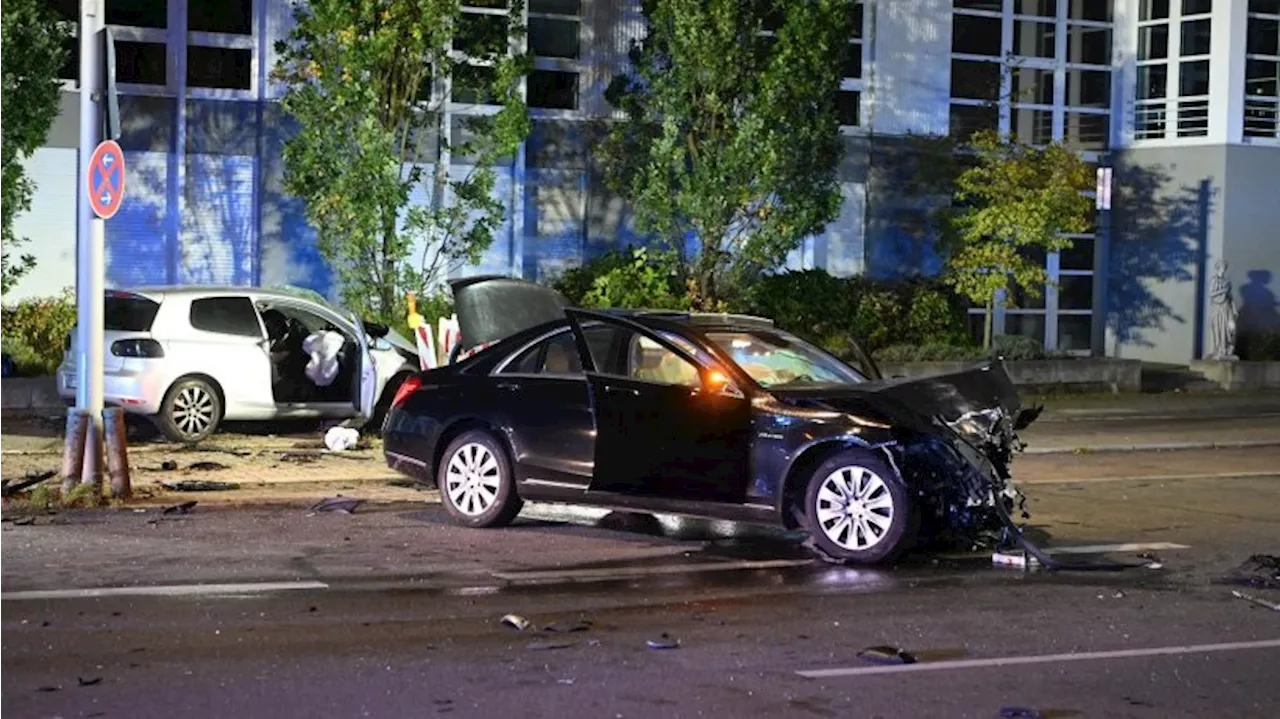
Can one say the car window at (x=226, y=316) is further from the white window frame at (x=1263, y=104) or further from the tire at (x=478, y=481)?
the white window frame at (x=1263, y=104)

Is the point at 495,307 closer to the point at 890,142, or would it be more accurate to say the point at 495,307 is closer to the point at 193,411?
the point at 193,411

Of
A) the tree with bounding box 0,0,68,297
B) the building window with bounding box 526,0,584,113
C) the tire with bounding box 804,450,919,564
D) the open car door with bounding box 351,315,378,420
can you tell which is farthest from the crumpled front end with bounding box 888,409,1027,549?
the building window with bounding box 526,0,584,113

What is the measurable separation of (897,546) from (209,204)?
55.9 feet

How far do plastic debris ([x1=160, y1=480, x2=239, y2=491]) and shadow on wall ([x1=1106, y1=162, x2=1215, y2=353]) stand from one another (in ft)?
70.0

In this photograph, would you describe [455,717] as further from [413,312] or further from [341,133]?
[341,133]

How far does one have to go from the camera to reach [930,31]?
30.4 m

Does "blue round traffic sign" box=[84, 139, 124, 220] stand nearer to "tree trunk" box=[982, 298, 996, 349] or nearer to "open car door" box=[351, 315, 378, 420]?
"open car door" box=[351, 315, 378, 420]

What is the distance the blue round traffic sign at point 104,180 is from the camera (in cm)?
1350

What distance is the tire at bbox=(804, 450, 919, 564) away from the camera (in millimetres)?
10852

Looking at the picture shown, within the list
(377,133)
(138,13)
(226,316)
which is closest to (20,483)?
(226,316)

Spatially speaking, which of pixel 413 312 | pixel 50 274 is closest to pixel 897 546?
pixel 413 312

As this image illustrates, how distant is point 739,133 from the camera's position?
24484 millimetres

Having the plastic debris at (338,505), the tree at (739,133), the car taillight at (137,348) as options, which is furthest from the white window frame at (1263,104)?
the plastic debris at (338,505)

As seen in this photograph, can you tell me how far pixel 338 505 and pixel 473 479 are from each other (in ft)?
5.46
